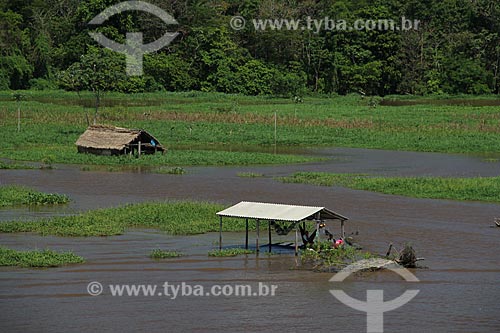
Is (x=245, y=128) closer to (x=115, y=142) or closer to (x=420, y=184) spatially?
(x=115, y=142)

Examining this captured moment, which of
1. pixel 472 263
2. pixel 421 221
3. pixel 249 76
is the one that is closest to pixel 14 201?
pixel 421 221

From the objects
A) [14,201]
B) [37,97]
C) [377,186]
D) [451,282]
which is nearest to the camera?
[451,282]

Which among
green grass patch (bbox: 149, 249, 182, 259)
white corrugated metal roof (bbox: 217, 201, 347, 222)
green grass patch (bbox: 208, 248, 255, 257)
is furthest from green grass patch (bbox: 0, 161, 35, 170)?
green grass patch (bbox: 208, 248, 255, 257)

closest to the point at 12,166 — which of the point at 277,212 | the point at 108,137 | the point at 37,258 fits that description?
the point at 108,137

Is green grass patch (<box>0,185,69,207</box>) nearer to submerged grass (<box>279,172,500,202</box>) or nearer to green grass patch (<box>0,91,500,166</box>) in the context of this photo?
submerged grass (<box>279,172,500,202</box>)

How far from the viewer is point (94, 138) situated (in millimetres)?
40875

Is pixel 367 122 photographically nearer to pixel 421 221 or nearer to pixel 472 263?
pixel 421 221

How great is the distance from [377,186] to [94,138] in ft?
47.4

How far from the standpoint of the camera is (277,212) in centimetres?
2080

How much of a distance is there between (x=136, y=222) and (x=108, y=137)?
16216 mm

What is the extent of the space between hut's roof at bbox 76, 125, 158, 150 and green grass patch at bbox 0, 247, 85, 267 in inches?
769

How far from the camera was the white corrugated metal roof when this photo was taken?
66.5 ft

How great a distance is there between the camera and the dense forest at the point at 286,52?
259 feet

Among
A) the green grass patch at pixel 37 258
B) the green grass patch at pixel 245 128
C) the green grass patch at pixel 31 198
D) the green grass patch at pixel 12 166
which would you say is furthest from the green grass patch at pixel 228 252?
the green grass patch at pixel 12 166
